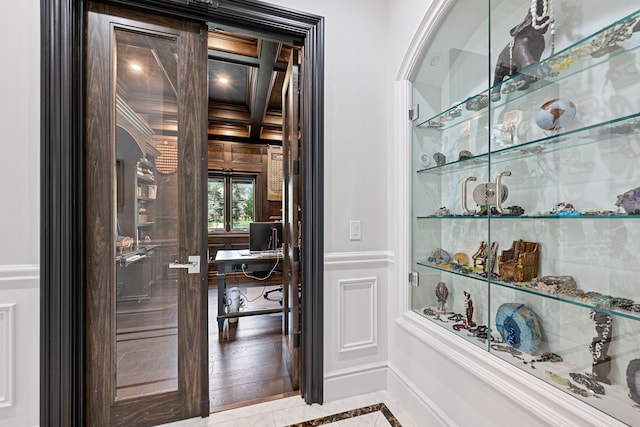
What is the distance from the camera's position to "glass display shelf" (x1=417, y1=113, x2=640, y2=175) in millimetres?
1019

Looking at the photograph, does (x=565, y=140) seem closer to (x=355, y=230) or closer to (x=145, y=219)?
(x=355, y=230)

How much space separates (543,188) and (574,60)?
0.57 meters

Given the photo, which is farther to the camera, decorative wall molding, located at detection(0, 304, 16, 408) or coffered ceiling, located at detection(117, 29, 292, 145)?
coffered ceiling, located at detection(117, 29, 292, 145)

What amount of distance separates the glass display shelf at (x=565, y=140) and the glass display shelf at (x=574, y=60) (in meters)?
0.27

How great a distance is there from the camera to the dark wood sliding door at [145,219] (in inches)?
62.7

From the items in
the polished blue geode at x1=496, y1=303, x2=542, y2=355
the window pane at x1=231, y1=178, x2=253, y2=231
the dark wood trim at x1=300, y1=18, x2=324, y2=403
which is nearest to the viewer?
the polished blue geode at x1=496, y1=303, x2=542, y2=355

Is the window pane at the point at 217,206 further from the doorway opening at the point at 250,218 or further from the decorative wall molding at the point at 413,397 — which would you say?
the decorative wall molding at the point at 413,397

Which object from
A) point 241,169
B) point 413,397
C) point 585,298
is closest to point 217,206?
point 241,169

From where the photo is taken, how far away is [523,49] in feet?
4.36

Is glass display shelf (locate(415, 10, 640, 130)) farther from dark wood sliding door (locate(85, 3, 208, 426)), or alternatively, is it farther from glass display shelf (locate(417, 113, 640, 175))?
dark wood sliding door (locate(85, 3, 208, 426))

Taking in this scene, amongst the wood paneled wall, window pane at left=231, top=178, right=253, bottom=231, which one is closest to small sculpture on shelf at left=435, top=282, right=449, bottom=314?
the wood paneled wall

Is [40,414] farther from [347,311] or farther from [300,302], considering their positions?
[347,311]

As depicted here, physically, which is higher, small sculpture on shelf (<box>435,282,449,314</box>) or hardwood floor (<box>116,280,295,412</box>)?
small sculpture on shelf (<box>435,282,449,314</box>)

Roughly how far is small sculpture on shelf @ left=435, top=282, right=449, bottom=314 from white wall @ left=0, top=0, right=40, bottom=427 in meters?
2.37
